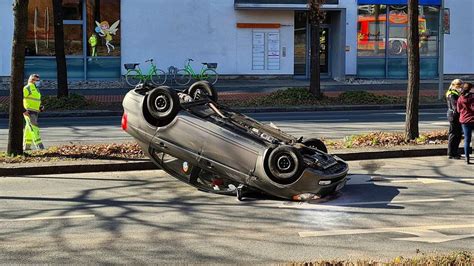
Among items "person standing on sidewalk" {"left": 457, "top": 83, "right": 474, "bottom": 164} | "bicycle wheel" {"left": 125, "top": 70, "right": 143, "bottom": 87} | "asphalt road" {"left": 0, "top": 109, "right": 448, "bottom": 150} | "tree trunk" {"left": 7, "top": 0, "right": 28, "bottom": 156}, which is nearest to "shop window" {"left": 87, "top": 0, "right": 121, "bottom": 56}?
"bicycle wheel" {"left": 125, "top": 70, "right": 143, "bottom": 87}

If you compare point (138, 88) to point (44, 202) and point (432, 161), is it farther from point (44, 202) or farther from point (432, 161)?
point (432, 161)

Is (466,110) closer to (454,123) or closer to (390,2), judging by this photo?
(454,123)

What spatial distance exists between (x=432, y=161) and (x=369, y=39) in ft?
70.3

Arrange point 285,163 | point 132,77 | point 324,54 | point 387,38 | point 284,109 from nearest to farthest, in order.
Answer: point 285,163, point 284,109, point 132,77, point 387,38, point 324,54

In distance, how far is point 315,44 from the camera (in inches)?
874

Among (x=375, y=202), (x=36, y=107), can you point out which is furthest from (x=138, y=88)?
(x=36, y=107)

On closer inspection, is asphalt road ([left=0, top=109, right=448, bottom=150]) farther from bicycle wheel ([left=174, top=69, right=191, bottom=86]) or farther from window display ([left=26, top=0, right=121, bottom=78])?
window display ([left=26, top=0, right=121, bottom=78])

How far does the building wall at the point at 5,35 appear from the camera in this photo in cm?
2828

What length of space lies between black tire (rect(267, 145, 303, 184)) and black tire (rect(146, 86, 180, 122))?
4.86 feet

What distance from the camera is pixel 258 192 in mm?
8375

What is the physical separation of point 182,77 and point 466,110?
1985 cm

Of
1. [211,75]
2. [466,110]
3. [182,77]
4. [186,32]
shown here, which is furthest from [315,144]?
[186,32]

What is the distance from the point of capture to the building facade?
2931 cm

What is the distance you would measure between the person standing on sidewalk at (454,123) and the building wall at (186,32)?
64.2 ft
